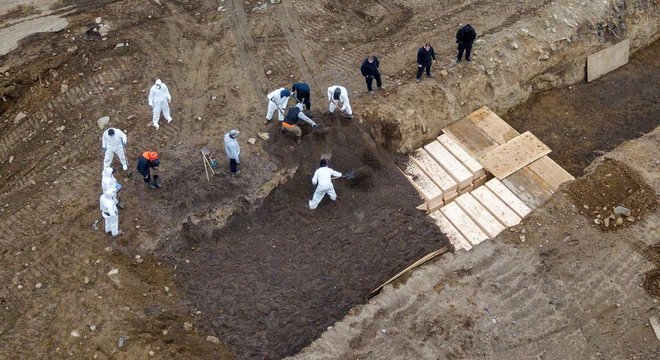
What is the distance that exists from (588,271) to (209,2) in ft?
40.4

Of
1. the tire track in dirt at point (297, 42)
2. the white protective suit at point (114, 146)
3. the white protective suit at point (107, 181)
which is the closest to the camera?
the white protective suit at point (107, 181)

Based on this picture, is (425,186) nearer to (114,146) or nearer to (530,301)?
(530,301)

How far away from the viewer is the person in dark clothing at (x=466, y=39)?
42.0 ft

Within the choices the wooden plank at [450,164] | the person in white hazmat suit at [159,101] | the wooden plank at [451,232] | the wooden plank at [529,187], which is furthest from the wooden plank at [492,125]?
the person in white hazmat suit at [159,101]

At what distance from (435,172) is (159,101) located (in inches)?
258

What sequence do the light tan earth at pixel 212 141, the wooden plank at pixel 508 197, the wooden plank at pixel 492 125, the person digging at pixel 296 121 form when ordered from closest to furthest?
the light tan earth at pixel 212 141, the wooden plank at pixel 508 197, the person digging at pixel 296 121, the wooden plank at pixel 492 125

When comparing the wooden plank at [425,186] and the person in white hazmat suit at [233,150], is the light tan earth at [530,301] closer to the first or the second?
the wooden plank at [425,186]

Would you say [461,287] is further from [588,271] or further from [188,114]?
[188,114]

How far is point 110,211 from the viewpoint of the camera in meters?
10.4

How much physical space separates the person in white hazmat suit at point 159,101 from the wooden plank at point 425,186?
576cm

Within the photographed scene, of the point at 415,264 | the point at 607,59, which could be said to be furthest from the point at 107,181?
the point at 607,59

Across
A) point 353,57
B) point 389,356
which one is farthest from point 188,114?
point 389,356

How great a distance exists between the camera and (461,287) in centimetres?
1011

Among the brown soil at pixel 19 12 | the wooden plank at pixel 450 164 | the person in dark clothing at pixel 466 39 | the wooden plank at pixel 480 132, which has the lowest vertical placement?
the wooden plank at pixel 450 164
